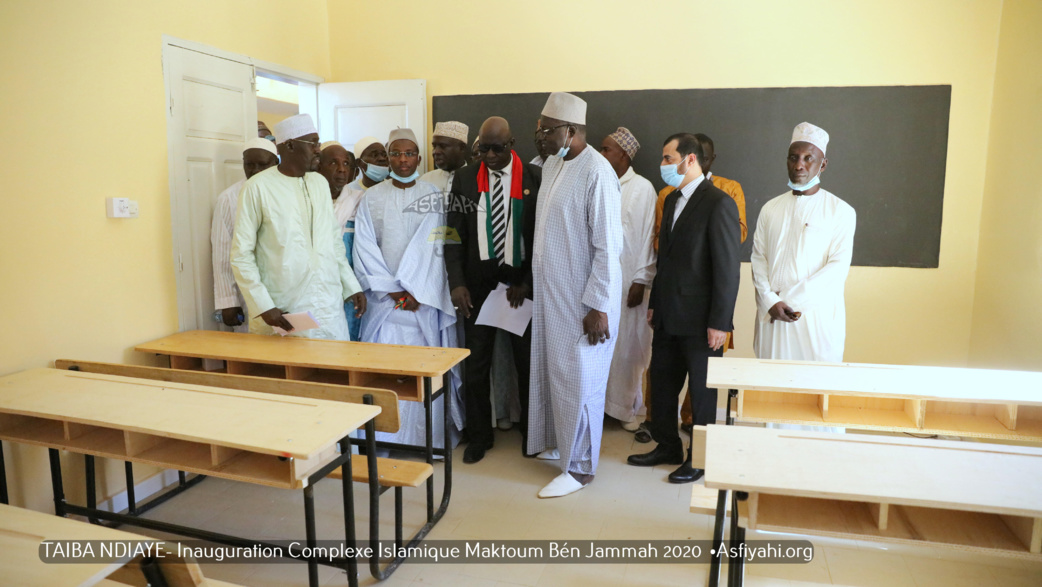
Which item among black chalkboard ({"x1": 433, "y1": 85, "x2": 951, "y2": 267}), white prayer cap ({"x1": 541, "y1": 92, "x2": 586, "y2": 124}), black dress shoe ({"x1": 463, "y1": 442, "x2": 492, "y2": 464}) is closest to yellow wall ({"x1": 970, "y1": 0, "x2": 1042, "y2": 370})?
black chalkboard ({"x1": 433, "y1": 85, "x2": 951, "y2": 267})

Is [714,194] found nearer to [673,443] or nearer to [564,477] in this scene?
[673,443]

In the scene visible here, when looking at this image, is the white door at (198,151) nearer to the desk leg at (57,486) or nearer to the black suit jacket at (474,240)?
the desk leg at (57,486)

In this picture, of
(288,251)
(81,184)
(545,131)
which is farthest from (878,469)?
(81,184)

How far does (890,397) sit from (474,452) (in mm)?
2099

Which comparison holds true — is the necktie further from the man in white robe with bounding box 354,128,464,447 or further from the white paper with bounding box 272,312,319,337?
the white paper with bounding box 272,312,319,337

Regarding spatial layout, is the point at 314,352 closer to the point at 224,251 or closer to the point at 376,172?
the point at 224,251

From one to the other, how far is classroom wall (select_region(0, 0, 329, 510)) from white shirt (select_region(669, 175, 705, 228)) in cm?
260

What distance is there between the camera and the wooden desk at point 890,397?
2.19 metres

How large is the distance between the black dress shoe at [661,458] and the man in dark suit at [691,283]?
0.05 m

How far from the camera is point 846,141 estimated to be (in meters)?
3.89

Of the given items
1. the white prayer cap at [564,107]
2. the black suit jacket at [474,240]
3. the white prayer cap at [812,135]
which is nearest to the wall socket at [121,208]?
the black suit jacket at [474,240]

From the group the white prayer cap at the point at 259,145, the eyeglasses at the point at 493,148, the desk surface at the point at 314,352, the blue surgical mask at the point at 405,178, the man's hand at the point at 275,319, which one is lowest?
the desk surface at the point at 314,352

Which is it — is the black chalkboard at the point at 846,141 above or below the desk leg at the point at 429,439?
above

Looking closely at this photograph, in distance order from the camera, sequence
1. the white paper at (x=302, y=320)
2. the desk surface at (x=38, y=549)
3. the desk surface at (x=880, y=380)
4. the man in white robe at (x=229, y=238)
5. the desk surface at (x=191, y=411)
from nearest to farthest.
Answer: the desk surface at (x=38, y=549), the desk surface at (x=191, y=411), the desk surface at (x=880, y=380), the white paper at (x=302, y=320), the man in white robe at (x=229, y=238)
